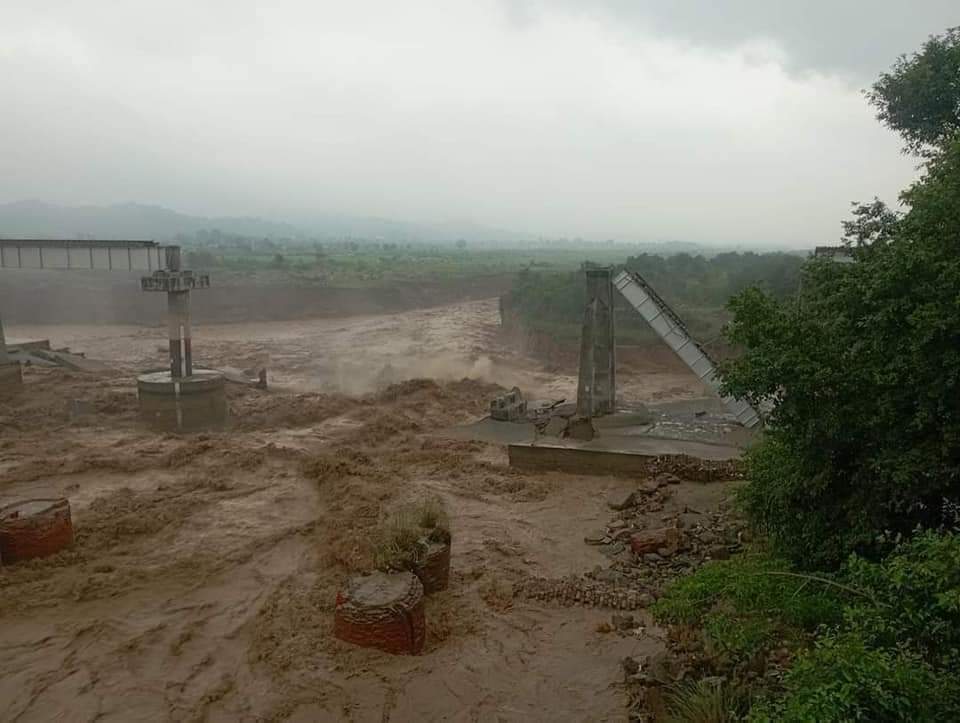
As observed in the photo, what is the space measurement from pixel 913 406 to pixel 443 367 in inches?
1266

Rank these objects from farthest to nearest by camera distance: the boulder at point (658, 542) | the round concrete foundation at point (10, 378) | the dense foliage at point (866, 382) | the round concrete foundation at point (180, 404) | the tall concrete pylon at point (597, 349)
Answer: the round concrete foundation at point (10, 378)
the round concrete foundation at point (180, 404)
the tall concrete pylon at point (597, 349)
the boulder at point (658, 542)
the dense foliage at point (866, 382)

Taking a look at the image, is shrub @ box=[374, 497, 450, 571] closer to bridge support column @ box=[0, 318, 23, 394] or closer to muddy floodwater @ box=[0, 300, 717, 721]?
muddy floodwater @ box=[0, 300, 717, 721]

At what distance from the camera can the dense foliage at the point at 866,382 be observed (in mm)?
8797

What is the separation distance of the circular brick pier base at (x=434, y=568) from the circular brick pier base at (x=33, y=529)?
7.21 metres

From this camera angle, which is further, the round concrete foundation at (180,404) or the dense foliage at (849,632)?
the round concrete foundation at (180,404)

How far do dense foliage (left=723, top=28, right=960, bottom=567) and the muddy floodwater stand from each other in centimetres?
319

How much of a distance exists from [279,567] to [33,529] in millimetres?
4484

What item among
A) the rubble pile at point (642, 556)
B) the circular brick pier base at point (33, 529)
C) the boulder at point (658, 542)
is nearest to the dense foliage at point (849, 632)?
the rubble pile at point (642, 556)

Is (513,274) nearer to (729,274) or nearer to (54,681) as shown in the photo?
(729,274)

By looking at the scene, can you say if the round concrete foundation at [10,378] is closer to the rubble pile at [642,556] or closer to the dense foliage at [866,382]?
the rubble pile at [642,556]

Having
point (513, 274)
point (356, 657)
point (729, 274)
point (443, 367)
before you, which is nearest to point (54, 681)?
point (356, 657)

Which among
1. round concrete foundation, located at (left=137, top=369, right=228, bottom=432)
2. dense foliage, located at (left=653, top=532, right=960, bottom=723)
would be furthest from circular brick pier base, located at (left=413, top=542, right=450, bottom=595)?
round concrete foundation, located at (left=137, top=369, right=228, bottom=432)

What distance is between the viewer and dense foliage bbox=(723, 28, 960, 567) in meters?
8.80

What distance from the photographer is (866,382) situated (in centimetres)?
954
